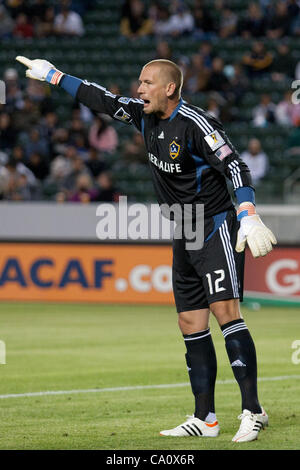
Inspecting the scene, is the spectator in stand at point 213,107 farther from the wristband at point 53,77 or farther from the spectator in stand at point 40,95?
the wristband at point 53,77

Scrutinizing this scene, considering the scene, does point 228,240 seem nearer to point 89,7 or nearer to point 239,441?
point 239,441

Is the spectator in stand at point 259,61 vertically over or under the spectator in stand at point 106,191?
over

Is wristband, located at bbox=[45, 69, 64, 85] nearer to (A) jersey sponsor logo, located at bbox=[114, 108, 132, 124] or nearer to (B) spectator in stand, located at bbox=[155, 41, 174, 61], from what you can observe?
(A) jersey sponsor logo, located at bbox=[114, 108, 132, 124]

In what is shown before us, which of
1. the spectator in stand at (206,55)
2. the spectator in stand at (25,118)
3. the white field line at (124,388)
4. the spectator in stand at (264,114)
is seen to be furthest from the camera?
the spectator in stand at (206,55)

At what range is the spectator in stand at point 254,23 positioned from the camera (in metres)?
22.0

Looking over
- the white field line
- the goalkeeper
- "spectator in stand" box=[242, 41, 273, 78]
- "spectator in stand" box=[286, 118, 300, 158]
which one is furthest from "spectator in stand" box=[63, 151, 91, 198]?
the goalkeeper

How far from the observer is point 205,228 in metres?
6.63

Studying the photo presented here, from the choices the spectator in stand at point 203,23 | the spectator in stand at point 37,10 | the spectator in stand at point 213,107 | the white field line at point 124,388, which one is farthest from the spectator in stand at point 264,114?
the white field line at point 124,388

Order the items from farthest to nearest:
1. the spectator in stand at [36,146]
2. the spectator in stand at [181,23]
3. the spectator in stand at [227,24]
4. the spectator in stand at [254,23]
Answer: the spectator in stand at [181,23], the spectator in stand at [227,24], the spectator in stand at [254,23], the spectator in stand at [36,146]

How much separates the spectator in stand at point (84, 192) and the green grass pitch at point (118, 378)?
2.59 m

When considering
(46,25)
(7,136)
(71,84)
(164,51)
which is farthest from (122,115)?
(46,25)

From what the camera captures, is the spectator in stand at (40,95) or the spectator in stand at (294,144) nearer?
the spectator in stand at (294,144)

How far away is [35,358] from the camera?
1061cm

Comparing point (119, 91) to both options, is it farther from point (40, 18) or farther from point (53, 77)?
point (53, 77)
